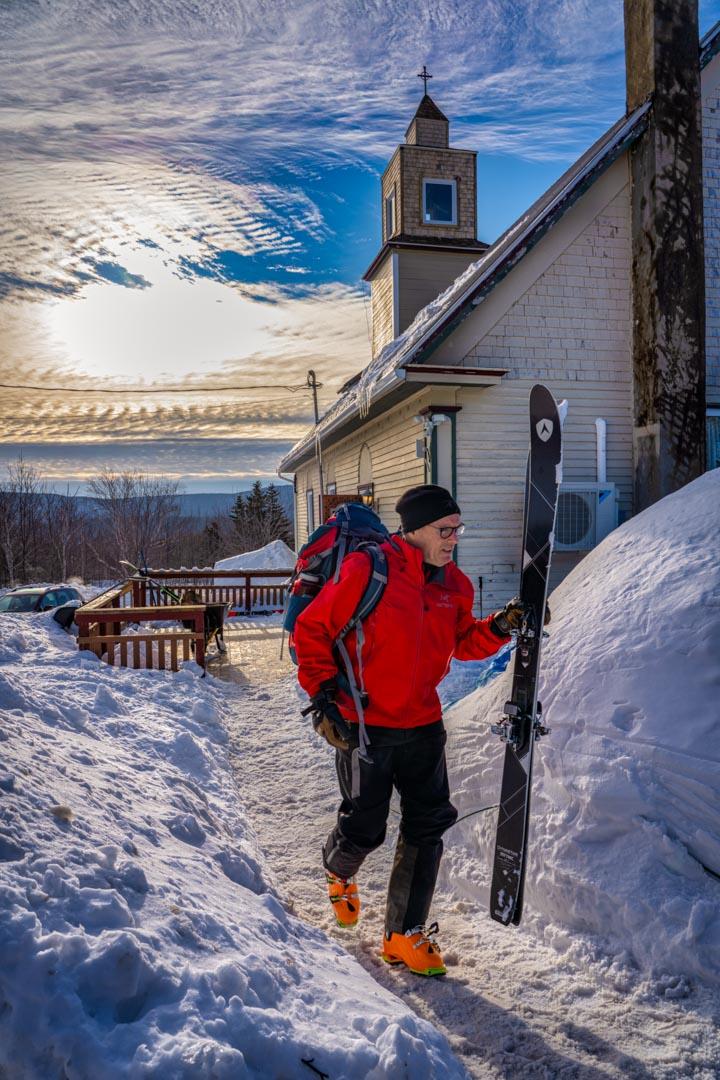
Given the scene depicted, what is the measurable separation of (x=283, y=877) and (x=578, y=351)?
26.1ft

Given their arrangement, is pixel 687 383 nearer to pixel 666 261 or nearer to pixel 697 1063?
pixel 666 261

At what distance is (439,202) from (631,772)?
15.6 m

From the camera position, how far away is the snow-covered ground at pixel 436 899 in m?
1.94

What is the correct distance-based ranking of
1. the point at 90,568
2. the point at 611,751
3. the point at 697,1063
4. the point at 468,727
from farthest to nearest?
Answer: the point at 90,568
the point at 468,727
the point at 611,751
the point at 697,1063

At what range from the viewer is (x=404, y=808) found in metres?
3.20

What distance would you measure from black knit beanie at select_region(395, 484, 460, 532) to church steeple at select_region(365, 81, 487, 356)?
13478 millimetres

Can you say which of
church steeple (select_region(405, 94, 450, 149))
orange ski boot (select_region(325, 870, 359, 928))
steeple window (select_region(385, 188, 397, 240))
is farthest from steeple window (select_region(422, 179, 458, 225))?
orange ski boot (select_region(325, 870, 359, 928))

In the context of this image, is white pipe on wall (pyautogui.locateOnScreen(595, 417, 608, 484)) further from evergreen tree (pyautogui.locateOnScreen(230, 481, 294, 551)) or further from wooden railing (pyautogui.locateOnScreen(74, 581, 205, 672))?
evergreen tree (pyautogui.locateOnScreen(230, 481, 294, 551))

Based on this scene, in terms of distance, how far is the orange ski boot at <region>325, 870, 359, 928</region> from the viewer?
3311mm

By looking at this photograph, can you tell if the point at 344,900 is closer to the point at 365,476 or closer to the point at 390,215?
the point at 365,476

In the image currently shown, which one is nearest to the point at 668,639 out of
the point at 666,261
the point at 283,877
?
the point at 283,877

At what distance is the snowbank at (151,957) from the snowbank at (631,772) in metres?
1.10

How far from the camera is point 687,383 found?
29.3 ft

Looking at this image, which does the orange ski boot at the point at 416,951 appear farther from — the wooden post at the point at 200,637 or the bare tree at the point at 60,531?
the bare tree at the point at 60,531
